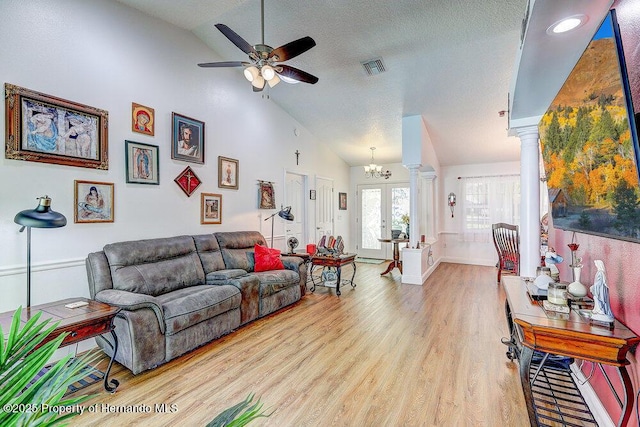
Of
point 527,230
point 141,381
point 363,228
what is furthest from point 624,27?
point 363,228

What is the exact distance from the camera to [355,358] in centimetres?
275

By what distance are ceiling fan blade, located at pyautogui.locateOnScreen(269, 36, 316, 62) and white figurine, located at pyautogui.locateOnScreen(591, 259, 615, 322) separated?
2583 mm

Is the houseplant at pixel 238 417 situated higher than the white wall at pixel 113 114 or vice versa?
the white wall at pixel 113 114

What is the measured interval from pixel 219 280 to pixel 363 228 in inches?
212

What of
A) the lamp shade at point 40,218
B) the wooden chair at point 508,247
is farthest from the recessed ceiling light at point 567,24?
the wooden chair at point 508,247

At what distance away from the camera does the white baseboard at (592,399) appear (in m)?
1.79

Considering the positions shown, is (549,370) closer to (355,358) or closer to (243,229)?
(355,358)

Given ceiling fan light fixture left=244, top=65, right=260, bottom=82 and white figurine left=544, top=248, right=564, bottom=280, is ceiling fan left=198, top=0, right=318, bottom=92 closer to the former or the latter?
ceiling fan light fixture left=244, top=65, right=260, bottom=82

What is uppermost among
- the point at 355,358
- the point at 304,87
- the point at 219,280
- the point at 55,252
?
the point at 304,87

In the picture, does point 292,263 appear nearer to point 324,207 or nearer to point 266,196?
point 266,196

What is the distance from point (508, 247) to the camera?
5.40 meters

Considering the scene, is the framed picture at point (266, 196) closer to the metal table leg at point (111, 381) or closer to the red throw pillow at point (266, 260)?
the red throw pillow at point (266, 260)

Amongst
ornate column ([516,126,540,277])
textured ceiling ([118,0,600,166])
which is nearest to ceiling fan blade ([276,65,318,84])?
textured ceiling ([118,0,600,166])

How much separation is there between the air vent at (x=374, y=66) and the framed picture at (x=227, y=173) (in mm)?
2334
